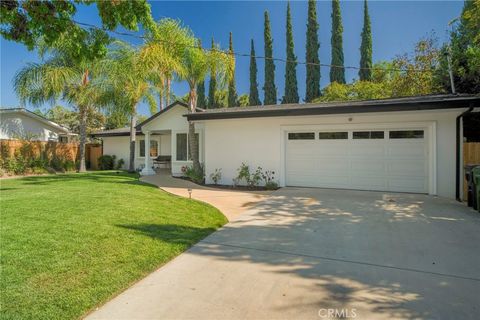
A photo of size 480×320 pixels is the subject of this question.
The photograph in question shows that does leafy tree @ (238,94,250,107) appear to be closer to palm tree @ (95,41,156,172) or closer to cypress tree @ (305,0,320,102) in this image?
cypress tree @ (305,0,320,102)

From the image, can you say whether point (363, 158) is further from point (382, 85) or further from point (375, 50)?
point (375, 50)

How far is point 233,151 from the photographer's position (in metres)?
12.2

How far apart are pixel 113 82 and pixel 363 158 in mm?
14787

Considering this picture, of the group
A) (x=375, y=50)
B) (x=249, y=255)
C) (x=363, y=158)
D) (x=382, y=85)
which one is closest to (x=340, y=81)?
(x=375, y=50)

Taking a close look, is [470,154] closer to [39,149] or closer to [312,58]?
[39,149]

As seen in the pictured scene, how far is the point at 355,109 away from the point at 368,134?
1.34 m

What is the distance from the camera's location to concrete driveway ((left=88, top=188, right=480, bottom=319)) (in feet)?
9.47

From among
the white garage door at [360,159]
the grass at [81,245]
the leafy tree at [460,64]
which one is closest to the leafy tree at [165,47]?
the white garage door at [360,159]

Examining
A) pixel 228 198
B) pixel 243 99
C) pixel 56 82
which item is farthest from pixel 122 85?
pixel 243 99

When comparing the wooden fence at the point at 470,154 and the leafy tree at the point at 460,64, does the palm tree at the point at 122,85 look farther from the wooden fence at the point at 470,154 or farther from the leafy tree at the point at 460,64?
the leafy tree at the point at 460,64

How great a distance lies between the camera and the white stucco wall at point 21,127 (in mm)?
19609

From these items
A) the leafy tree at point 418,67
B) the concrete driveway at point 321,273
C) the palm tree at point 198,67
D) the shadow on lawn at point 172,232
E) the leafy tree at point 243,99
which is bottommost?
the concrete driveway at point 321,273

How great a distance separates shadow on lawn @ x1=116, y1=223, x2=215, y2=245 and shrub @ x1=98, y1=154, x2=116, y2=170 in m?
17.6

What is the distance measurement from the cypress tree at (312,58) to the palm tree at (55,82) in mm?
21182
